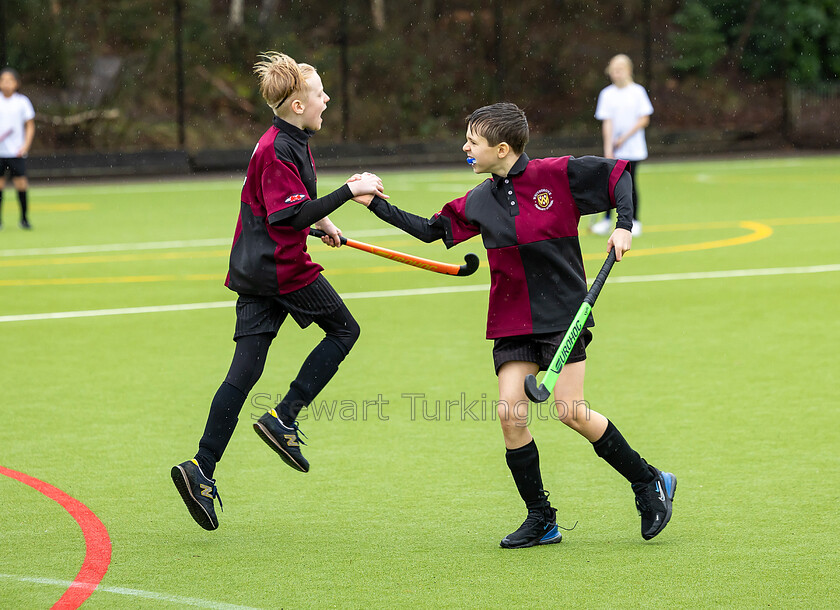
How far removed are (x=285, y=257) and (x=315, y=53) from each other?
27.4 m

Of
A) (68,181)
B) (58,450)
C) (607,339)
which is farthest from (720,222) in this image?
(68,181)

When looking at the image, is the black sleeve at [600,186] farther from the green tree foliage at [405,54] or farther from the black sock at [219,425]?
the green tree foliage at [405,54]

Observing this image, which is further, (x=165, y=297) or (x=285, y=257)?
(x=165, y=297)

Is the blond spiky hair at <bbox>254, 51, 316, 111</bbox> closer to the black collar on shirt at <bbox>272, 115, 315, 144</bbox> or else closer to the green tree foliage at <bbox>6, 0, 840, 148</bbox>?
the black collar on shirt at <bbox>272, 115, 315, 144</bbox>

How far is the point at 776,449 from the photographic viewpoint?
6.12 m

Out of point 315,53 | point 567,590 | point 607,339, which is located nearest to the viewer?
point 567,590

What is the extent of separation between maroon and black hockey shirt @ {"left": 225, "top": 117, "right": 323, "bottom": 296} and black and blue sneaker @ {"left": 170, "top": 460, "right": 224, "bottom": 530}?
80 centimetres

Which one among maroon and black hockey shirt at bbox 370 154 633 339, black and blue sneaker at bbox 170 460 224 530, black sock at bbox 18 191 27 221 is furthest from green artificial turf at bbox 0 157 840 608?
black sock at bbox 18 191 27 221

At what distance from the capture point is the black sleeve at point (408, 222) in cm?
502

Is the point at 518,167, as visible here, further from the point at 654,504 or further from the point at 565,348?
the point at 654,504

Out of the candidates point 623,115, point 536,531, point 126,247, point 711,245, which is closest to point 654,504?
point 536,531

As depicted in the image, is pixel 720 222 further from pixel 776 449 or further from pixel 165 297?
pixel 776 449

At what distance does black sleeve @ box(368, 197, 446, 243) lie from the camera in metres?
5.02

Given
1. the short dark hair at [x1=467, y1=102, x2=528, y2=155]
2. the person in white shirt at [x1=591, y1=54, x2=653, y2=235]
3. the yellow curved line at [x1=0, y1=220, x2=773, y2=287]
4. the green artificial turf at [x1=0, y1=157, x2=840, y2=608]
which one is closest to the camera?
the green artificial turf at [x1=0, y1=157, x2=840, y2=608]
